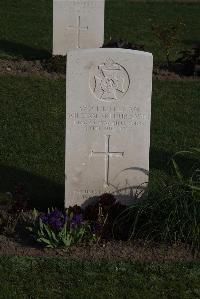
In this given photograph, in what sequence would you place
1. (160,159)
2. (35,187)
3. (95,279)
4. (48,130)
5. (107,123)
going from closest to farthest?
(95,279) < (107,123) < (35,187) < (160,159) < (48,130)

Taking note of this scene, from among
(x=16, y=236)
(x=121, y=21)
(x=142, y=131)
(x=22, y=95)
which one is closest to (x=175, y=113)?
(x=22, y=95)

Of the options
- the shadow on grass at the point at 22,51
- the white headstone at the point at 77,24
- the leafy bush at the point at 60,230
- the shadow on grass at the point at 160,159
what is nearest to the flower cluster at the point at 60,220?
the leafy bush at the point at 60,230

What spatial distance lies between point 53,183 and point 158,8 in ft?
39.3

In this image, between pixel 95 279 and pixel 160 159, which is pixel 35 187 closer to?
pixel 160 159

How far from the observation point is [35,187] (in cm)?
801

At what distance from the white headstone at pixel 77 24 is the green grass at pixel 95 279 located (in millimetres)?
7373

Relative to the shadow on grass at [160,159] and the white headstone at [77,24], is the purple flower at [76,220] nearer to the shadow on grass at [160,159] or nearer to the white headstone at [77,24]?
the shadow on grass at [160,159]

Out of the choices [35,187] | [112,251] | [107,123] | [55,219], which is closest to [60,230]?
[55,219]

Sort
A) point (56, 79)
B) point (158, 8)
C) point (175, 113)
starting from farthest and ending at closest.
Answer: point (158, 8) < point (56, 79) < point (175, 113)

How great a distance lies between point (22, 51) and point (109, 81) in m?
7.81

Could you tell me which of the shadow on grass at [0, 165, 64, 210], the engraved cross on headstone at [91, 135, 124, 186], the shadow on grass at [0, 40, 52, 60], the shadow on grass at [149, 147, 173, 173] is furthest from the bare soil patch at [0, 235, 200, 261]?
the shadow on grass at [0, 40, 52, 60]

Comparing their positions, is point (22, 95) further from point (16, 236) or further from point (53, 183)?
point (16, 236)

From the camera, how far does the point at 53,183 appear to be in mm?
8109

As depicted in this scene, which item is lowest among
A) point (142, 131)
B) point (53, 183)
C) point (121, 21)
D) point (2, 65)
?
point (53, 183)
